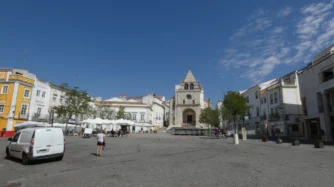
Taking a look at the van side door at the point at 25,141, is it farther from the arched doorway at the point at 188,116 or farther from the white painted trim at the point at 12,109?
the arched doorway at the point at 188,116

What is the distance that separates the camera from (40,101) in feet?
130

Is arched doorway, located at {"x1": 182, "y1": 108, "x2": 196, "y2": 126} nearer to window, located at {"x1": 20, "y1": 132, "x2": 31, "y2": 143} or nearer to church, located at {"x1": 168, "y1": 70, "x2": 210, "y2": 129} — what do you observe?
church, located at {"x1": 168, "y1": 70, "x2": 210, "y2": 129}

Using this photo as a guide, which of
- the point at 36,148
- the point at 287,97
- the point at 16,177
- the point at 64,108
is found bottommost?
the point at 16,177

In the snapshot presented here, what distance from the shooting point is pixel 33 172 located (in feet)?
26.0

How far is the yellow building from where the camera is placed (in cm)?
3434

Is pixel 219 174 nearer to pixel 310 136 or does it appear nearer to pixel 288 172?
pixel 288 172

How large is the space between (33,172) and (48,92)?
39.1 m

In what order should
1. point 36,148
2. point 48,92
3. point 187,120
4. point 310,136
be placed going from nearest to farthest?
point 36,148 < point 310,136 < point 48,92 < point 187,120

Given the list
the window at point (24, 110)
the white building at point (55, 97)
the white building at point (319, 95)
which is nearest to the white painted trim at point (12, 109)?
the window at point (24, 110)

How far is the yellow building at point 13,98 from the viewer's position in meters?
34.3

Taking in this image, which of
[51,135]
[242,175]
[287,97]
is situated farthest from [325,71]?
[51,135]

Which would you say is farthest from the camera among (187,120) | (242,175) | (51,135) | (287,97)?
(187,120)

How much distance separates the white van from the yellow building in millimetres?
29203

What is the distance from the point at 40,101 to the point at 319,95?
148 feet
